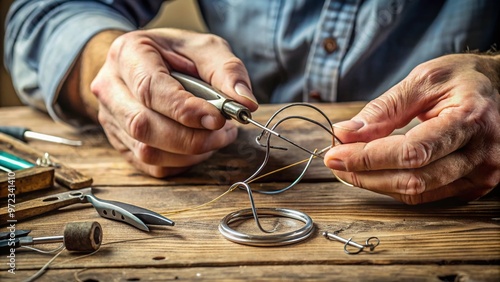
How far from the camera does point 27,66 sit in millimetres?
1669

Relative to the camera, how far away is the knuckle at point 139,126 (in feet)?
3.51

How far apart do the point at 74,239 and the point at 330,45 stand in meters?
1.01

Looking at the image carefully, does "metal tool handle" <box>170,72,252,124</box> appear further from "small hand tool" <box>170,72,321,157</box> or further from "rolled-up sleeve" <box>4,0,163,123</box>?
"rolled-up sleeve" <box>4,0,163,123</box>

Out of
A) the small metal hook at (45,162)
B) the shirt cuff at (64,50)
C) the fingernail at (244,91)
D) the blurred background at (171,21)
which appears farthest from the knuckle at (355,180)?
the blurred background at (171,21)

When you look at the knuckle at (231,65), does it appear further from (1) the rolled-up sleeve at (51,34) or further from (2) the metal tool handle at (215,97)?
(1) the rolled-up sleeve at (51,34)

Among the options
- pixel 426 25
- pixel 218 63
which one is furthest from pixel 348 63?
pixel 218 63

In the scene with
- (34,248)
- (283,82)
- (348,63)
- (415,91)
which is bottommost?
(283,82)

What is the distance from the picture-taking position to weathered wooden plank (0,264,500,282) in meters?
0.68

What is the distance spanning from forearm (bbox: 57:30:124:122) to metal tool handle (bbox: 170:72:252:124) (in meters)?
0.37

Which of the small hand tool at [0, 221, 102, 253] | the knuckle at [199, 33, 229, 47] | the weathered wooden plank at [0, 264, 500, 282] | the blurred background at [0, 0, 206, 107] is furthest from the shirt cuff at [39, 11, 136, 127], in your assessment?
the blurred background at [0, 0, 206, 107]

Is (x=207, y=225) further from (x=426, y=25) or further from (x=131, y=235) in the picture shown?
(x=426, y=25)

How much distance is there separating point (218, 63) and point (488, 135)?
0.49 metres

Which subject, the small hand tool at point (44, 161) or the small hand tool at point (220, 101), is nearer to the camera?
the small hand tool at point (220, 101)

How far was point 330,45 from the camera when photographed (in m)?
1.58
